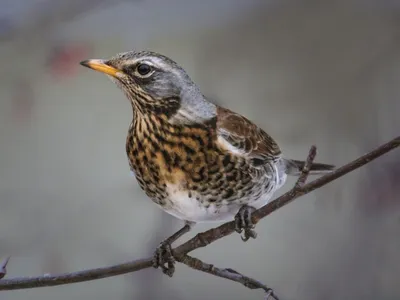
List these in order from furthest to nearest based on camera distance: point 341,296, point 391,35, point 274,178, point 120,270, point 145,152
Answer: point 391,35, point 341,296, point 274,178, point 145,152, point 120,270

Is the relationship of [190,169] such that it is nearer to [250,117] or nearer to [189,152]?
[189,152]

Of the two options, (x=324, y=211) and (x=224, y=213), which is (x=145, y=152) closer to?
(x=224, y=213)

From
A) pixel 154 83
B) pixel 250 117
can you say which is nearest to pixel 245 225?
pixel 154 83

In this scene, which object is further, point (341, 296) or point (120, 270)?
point (341, 296)

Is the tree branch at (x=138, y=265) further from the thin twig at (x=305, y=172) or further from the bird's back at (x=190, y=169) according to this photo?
the bird's back at (x=190, y=169)

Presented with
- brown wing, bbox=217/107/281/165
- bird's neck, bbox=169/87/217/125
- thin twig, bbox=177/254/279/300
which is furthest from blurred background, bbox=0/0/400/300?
thin twig, bbox=177/254/279/300

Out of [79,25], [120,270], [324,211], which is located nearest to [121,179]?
[79,25]

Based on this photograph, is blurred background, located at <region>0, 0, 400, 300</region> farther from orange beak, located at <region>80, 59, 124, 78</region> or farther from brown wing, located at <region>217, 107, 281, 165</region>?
orange beak, located at <region>80, 59, 124, 78</region>
